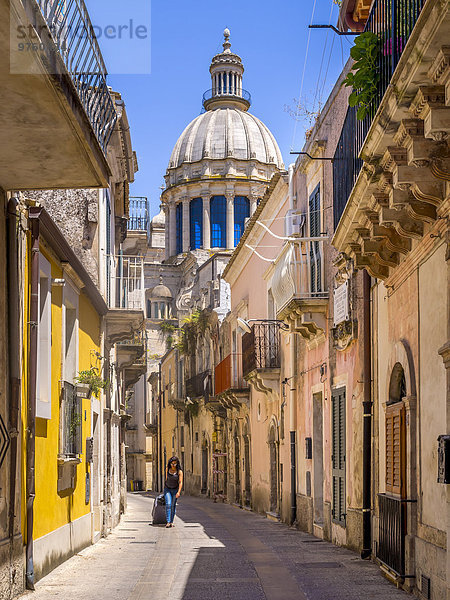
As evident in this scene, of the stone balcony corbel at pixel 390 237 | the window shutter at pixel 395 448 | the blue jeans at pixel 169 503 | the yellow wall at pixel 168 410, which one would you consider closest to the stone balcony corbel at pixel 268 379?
the blue jeans at pixel 169 503

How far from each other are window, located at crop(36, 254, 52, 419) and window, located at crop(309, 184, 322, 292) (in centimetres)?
674

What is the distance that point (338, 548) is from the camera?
46.5 ft

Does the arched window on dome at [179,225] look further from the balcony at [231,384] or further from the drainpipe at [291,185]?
the drainpipe at [291,185]

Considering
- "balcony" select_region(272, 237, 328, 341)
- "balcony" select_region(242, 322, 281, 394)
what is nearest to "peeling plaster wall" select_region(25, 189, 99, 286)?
"balcony" select_region(272, 237, 328, 341)

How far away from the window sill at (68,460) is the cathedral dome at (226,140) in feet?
179

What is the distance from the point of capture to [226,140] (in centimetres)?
6706

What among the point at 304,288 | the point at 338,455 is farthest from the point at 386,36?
the point at 304,288

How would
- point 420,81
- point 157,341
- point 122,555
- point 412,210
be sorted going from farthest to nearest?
point 157,341
point 122,555
point 412,210
point 420,81

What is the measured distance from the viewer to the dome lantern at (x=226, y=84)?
71875 mm

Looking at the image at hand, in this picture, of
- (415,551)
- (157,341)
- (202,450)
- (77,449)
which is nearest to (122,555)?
(77,449)

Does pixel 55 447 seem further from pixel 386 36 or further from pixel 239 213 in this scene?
pixel 239 213

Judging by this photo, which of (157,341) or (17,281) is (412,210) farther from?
(157,341)

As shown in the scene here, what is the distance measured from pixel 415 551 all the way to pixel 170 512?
31.4ft

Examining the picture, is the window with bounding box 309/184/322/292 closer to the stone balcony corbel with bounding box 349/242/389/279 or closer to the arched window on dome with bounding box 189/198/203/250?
the stone balcony corbel with bounding box 349/242/389/279
